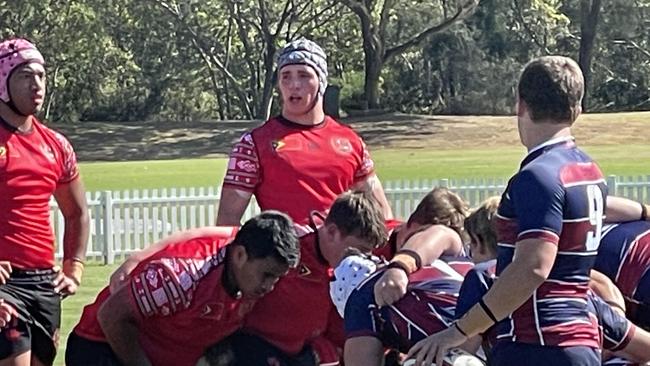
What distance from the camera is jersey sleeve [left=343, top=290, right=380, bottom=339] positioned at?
4.52 m

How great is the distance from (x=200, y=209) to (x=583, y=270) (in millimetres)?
12922

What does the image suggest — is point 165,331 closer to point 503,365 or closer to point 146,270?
point 146,270

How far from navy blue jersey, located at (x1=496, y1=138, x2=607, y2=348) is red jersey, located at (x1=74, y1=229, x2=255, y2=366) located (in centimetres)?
130

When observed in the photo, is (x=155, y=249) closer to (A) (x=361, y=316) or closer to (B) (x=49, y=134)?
(A) (x=361, y=316)

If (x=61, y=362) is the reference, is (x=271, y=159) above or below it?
above

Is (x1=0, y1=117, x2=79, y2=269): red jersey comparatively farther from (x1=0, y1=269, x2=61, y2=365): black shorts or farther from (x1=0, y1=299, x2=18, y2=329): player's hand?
(x1=0, y1=299, x2=18, y2=329): player's hand

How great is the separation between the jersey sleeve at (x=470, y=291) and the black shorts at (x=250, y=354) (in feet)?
3.83

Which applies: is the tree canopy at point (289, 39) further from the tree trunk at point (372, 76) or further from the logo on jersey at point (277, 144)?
the logo on jersey at point (277, 144)

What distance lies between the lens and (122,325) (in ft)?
15.2

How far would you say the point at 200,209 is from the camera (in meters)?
16.5

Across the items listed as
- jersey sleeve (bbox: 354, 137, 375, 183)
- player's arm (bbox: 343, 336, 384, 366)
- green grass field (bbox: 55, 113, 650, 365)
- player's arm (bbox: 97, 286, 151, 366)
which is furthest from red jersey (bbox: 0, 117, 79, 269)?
green grass field (bbox: 55, 113, 650, 365)

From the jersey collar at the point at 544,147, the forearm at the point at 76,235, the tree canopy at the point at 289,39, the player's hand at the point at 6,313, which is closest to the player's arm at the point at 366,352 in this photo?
the jersey collar at the point at 544,147

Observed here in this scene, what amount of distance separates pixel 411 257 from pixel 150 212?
1193 centimetres

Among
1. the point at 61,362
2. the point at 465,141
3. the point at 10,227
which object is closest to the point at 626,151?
the point at 465,141
